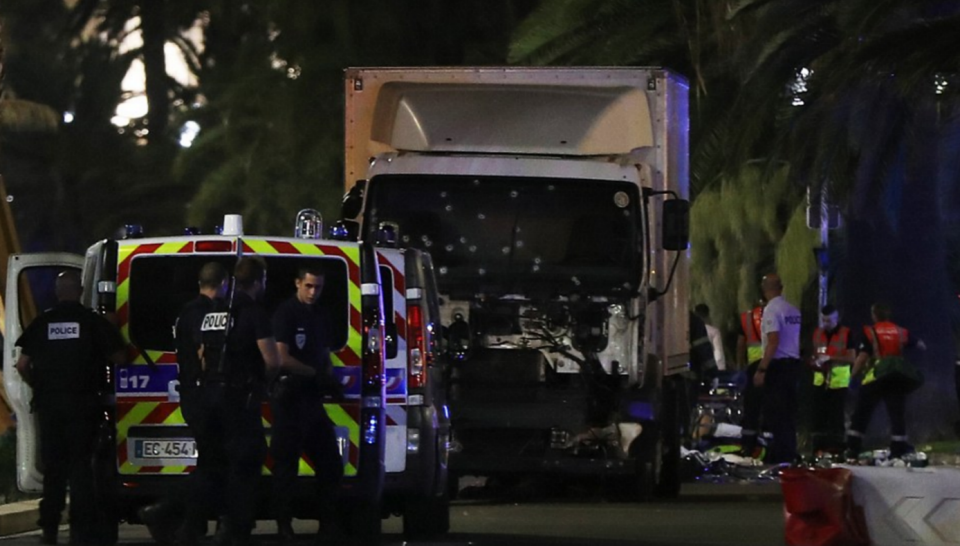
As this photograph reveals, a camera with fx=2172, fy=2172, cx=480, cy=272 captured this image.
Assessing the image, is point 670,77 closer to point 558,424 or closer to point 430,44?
point 558,424

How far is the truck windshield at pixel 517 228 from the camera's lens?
1560cm

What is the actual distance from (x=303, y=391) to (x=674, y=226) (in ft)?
16.6

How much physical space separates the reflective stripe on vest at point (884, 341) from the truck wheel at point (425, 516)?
7.72 m

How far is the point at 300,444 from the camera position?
11.5 metres

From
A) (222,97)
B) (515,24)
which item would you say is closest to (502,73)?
(515,24)

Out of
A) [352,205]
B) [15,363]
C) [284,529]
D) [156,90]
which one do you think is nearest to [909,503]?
[284,529]

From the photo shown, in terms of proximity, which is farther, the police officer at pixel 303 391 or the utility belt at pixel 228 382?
the police officer at pixel 303 391

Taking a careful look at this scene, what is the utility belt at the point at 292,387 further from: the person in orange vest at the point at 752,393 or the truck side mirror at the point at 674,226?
the person in orange vest at the point at 752,393

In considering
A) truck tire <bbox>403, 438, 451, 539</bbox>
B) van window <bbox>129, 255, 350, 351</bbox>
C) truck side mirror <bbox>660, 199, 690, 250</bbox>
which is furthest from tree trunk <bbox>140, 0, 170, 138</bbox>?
van window <bbox>129, 255, 350, 351</bbox>

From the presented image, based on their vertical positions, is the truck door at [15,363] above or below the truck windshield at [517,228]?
below

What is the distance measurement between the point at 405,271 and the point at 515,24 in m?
15.4

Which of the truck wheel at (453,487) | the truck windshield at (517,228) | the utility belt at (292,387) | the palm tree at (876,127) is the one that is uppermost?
the palm tree at (876,127)

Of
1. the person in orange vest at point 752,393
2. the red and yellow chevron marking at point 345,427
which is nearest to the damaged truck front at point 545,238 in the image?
the red and yellow chevron marking at point 345,427

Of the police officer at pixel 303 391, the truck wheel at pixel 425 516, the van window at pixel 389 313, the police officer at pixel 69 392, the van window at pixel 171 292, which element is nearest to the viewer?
the police officer at pixel 303 391
